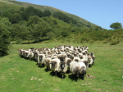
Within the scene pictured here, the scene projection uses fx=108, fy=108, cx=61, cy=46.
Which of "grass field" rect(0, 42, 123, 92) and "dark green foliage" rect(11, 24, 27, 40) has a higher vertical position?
"dark green foliage" rect(11, 24, 27, 40)

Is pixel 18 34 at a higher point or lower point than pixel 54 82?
higher

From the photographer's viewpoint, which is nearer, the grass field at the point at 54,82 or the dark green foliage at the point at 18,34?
the grass field at the point at 54,82

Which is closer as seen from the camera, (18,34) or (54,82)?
(54,82)

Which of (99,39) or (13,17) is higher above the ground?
(13,17)

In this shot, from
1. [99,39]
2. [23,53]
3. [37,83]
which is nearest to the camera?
[37,83]

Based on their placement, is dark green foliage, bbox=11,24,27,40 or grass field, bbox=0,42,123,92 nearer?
grass field, bbox=0,42,123,92

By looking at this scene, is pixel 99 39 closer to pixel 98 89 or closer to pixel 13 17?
pixel 98 89

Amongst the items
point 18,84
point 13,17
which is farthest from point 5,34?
point 13,17

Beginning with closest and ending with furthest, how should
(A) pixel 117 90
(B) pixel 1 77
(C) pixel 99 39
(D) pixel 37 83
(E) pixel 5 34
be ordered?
(A) pixel 117 90
(D) pixel 37 83
(B) pixel 1 77
(E) pixel 5 34
(C) pixel 99 39

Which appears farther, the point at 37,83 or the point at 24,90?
the point at 37,83

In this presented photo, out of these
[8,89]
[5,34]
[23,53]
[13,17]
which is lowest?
[8,89]

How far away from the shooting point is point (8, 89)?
8.77 m

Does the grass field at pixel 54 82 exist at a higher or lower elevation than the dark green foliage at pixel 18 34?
lower

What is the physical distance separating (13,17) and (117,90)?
9702cm
